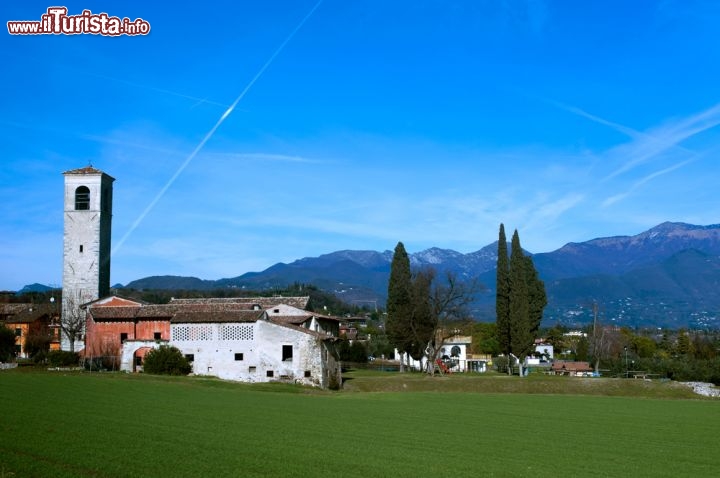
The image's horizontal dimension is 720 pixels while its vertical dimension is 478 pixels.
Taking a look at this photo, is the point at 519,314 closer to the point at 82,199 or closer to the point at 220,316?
the point at 220,316

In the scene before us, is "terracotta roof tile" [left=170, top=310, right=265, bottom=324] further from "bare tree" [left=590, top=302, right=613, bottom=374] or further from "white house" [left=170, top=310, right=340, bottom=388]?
"bare tree" [left=590, top=302, right=613, bottom=374]

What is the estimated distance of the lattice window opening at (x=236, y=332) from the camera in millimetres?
58062

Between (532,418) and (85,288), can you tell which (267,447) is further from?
(85,288)

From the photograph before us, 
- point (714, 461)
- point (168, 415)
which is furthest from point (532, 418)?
point (168, 415)

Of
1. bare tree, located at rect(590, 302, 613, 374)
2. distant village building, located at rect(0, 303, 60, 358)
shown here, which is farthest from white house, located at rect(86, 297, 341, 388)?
bare tree, located at rect(590, 302, 613, 374)

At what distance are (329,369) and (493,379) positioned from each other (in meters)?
14.4

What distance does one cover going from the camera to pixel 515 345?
68625mm

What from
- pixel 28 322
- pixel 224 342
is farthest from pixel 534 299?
pixel 28 322

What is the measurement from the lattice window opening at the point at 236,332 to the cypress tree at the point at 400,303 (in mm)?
22655

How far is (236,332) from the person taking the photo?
58.3 m

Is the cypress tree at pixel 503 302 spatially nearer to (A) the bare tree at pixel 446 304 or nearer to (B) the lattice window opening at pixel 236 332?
(A) the bare tree at pixel 446 304

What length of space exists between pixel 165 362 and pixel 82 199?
75.7 feet

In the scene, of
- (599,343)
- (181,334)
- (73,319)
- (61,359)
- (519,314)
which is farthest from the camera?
(599,343)

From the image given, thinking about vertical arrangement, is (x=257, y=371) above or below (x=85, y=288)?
below
